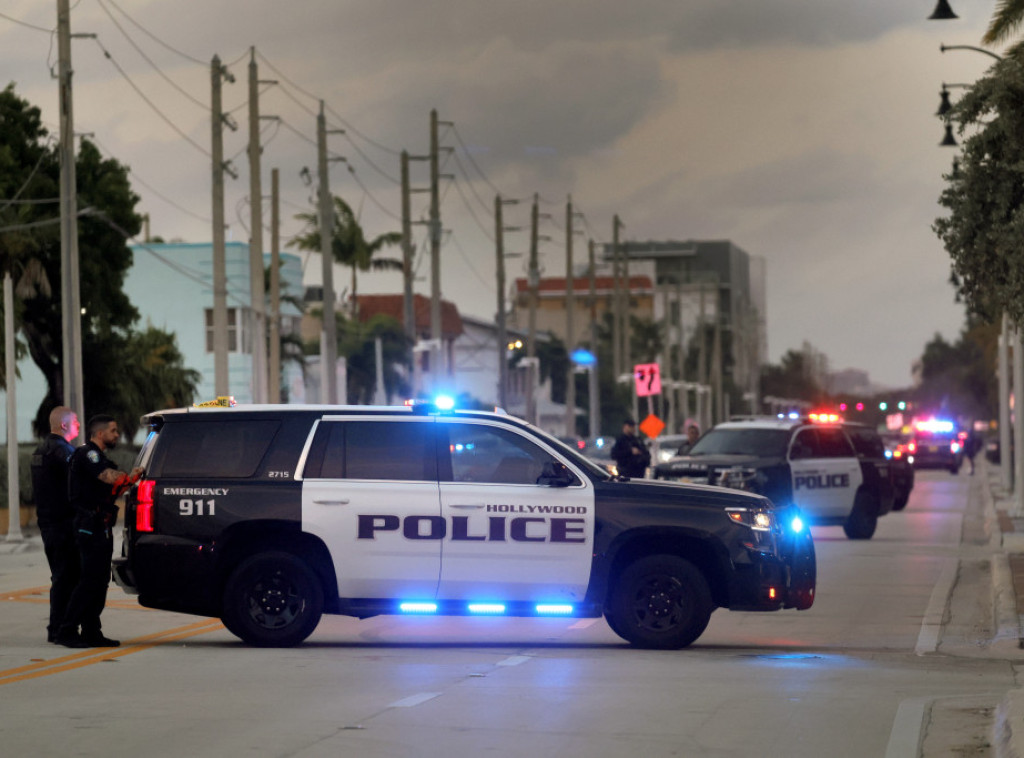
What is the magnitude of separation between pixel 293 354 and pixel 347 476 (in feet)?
201

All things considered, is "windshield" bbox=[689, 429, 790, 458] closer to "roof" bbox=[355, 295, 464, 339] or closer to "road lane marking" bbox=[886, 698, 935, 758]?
"road lane marking" bbox=[886, 698, 935, 758]

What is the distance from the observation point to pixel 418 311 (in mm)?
113312

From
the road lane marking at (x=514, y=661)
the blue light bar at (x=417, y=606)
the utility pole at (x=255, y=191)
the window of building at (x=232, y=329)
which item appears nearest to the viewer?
the road lane marking at (x=514, y=661)

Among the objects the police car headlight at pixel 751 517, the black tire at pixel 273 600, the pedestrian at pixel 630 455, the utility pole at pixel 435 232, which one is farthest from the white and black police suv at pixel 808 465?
the utility pole at pixel 435 232

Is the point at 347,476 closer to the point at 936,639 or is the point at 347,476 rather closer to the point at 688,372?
the point at 936,639

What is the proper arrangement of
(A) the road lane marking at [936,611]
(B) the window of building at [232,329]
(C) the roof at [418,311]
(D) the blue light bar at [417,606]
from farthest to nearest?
(C) the roof at [418,311]
(B) the window of building at [232,329]
(A) the road lane marking at [936,611]
(D) the blue light bar at [417,606]

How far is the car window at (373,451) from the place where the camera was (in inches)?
565

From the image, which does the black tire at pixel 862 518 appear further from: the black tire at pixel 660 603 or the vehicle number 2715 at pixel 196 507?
the vehicle number 2715 at pixel 196 507

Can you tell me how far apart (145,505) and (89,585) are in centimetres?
76

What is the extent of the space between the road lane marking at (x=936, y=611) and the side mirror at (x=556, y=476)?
3.04 meters

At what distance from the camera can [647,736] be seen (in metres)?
9.94

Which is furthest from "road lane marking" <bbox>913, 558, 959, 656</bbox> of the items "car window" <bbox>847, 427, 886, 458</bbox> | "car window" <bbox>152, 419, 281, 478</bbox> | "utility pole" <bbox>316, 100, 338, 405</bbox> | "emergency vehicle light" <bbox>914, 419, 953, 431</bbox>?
"emergency vehicle light" <bbox>914, 419, 953, 431</bbox>

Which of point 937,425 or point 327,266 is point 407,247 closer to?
point 327,266

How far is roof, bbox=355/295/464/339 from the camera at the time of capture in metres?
111
